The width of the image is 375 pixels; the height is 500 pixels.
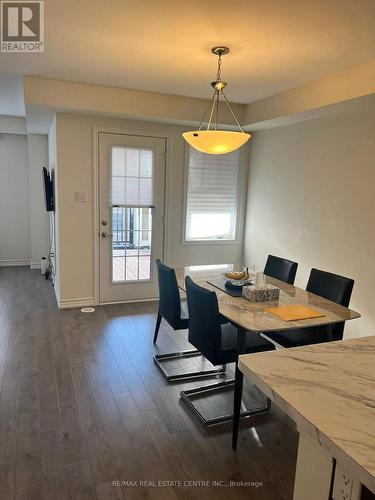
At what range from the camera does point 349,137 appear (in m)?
3.56

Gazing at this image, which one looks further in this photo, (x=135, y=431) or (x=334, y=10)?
(x=135, y=431)

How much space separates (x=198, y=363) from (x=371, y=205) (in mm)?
2111

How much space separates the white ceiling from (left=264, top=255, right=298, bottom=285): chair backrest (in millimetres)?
1696

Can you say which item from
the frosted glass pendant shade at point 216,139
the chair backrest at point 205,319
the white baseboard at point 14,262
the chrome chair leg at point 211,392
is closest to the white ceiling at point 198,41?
the frosted glass pendant shade at point 216,139

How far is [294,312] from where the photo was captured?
2.42 m

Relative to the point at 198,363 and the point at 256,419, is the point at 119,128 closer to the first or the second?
the point at 198,363

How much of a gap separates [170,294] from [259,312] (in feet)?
3.04

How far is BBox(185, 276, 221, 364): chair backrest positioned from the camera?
2373mm

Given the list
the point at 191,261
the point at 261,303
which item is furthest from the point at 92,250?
the point at 261,303

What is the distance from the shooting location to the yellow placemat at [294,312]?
2326 millimetres

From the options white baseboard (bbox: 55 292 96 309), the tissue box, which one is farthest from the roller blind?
the tissue box

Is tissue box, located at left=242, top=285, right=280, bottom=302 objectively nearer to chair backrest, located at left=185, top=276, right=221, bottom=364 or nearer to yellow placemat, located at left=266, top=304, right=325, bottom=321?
yellow placemat, located at left=266, top=304, right=325, bottom=321

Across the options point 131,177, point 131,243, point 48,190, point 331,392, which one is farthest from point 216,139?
point 48,190

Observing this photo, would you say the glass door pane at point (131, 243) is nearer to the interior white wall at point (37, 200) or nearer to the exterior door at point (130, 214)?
the exterior door at point (130, 214)
